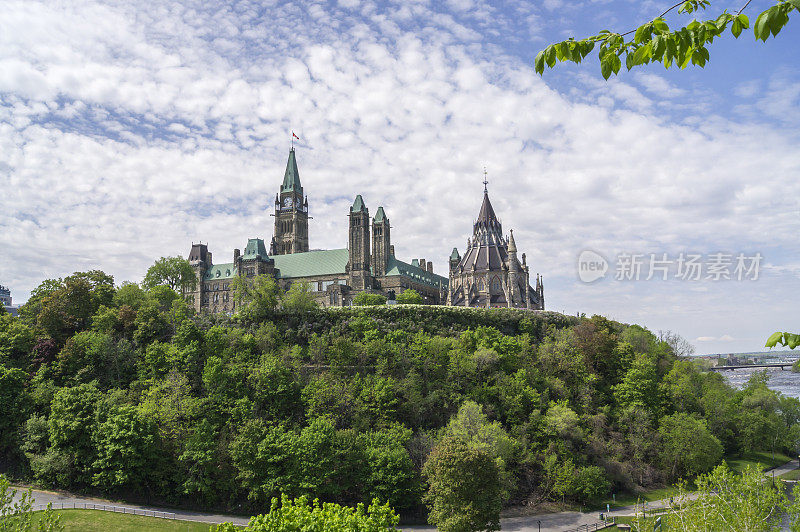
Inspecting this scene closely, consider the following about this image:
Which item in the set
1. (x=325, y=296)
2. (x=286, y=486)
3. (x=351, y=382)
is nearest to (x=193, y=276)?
(x=325, y=296)

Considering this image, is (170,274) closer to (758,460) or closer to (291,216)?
(291,216)

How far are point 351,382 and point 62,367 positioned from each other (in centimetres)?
2766

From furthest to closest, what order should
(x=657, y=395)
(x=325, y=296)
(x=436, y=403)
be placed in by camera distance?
(x=325, y=296)
(x=657, y=395)
(x=436, y=403)

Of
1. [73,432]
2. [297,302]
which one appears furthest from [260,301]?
[73,432]

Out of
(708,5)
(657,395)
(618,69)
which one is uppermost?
(708,5)

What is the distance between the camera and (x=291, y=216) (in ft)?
428

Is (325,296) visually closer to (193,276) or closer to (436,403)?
(193,276)

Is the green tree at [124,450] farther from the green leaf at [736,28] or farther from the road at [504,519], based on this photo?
the green leaf at [736,28]

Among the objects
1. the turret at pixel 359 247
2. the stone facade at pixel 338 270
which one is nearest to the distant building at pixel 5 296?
the stone facade at pixel 338 270

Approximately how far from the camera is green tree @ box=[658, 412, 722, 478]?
50.7m

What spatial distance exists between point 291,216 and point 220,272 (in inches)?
947

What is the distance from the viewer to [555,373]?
59.1 m

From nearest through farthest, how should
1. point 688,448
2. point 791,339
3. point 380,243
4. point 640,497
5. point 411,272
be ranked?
point 791,339 < point 640,497 < point 688,448 < point 380,243 < point 411,272

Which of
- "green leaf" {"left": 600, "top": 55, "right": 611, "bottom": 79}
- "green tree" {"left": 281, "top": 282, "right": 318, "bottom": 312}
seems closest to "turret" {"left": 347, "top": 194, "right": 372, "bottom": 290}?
"green tree" {"left": 281, "top": 282, "right": 318, "bottom": 312}
